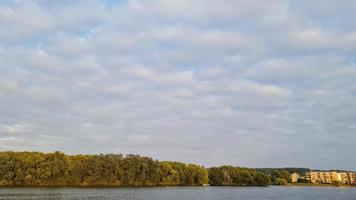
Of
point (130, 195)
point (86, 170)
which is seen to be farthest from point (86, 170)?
point (130, 195)

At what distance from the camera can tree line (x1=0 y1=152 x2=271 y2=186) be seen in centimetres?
13850

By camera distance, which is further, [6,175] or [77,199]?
[6,175]

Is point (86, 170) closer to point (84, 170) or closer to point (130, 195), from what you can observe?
point (84, 170)

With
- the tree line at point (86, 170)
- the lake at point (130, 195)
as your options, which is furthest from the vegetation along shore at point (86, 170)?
the lake at point (130, 195)

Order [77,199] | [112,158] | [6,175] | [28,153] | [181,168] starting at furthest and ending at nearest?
[181,168]
[112,158]
[28,153]
[6,175]
[77,199]

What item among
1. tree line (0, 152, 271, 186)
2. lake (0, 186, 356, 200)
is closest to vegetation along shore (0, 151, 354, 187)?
tree line (0, 152, 271, 186)

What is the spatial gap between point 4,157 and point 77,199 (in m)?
73.1

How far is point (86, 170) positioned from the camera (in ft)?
495

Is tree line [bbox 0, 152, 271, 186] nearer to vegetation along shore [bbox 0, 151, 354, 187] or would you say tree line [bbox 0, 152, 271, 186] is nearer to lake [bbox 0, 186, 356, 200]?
vegetation along shore [bbox 0, 151, 354, 187]

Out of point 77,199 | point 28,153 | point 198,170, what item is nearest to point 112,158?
point 28,153

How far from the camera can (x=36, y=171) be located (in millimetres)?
139750

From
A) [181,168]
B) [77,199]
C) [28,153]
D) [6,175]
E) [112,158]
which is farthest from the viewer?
[181,168]

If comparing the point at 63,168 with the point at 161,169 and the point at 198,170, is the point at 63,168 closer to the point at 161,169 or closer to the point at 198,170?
the point at 161,169

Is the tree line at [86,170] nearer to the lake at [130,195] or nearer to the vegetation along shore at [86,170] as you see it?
the vegetation along shore at [86,170]
